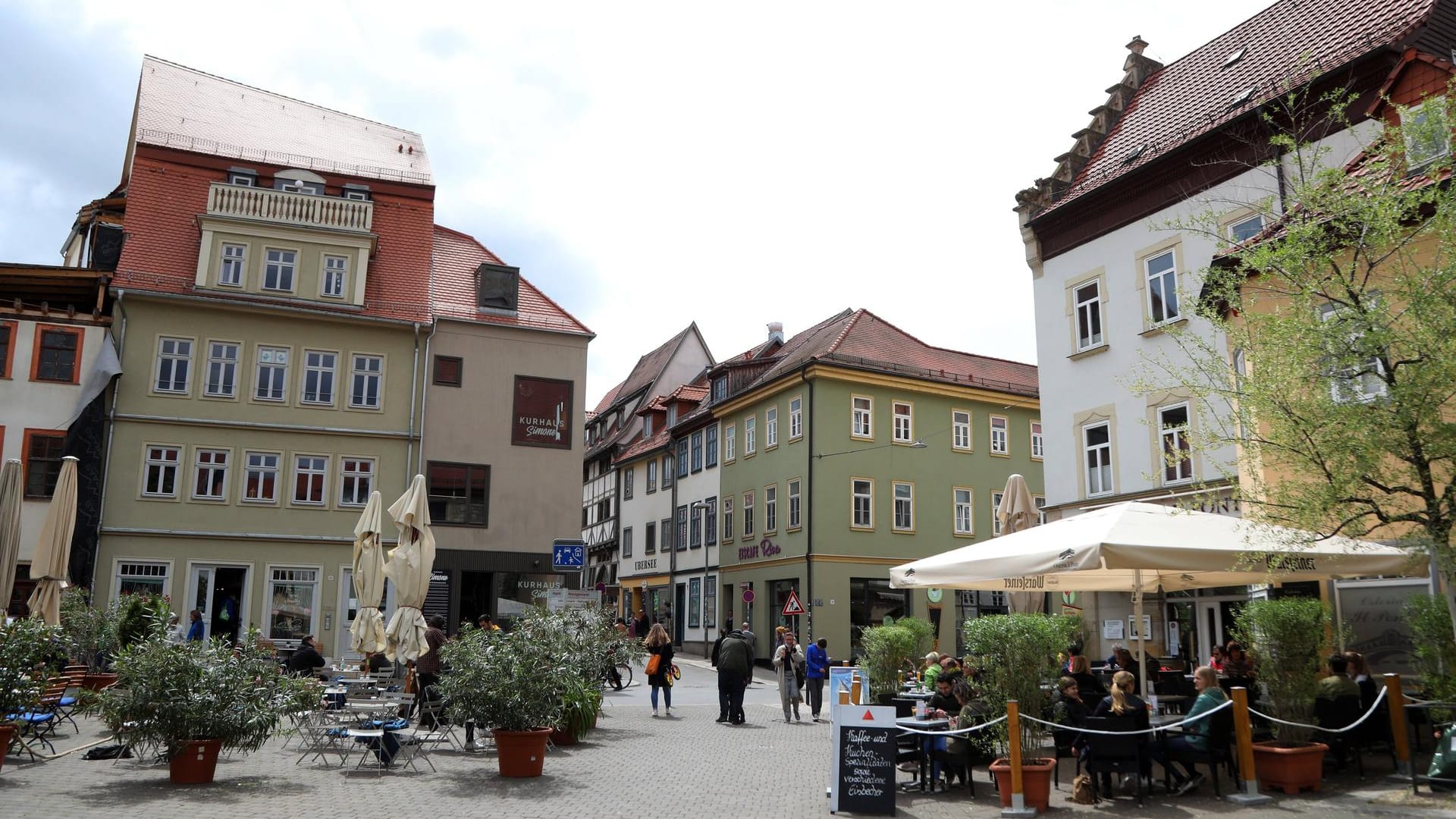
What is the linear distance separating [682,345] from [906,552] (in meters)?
21.1

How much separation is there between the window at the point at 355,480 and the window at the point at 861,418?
1652 cm

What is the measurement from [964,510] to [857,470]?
5054mm

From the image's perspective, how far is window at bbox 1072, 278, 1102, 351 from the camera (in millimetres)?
23688

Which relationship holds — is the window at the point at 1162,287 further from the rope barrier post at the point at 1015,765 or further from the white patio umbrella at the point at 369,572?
the white patio umbrella at the point at 369,572

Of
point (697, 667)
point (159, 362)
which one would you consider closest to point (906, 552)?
point (697, 667)

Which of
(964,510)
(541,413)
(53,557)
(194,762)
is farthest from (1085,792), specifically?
(964,510)

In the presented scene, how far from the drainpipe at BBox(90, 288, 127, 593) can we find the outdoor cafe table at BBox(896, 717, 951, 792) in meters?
24.0

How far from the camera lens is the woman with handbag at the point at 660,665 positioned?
20.5m

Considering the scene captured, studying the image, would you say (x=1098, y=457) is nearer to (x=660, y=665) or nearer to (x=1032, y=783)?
(x=660, y=665)

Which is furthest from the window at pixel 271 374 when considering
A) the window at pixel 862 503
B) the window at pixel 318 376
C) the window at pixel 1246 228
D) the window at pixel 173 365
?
the window at pixel 1246 228

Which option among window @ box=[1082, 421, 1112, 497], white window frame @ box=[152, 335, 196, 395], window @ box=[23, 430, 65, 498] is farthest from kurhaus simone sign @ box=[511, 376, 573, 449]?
window @ box=[1082, 421, 1112, 497]

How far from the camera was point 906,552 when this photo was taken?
126ft

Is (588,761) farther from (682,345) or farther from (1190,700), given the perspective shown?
(682,345)

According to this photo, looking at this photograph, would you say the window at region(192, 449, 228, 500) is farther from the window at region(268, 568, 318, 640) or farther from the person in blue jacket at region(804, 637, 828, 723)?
the person in blue jacket at region(804, 637, 828, 723)
